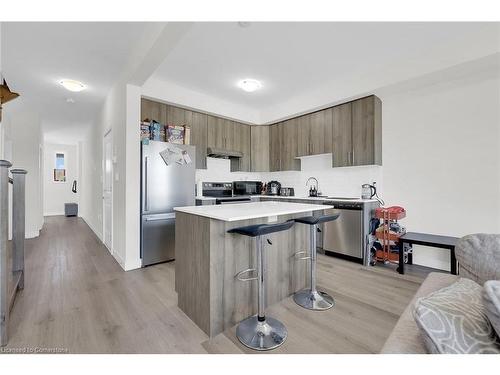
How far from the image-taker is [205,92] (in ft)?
13.0

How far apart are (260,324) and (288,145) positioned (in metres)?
3.43

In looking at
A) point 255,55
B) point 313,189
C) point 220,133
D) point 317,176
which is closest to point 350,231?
point 313,189

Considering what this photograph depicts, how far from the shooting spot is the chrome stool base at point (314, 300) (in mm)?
2096

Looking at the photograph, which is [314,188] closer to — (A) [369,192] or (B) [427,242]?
(A) [369,192]

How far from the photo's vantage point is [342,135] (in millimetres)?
3686

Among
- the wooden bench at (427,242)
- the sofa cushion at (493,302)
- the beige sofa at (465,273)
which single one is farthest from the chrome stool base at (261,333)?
the wooden bench at (427,242)

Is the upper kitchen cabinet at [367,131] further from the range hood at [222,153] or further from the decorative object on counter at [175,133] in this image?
the decorative object on counter at [175,133]

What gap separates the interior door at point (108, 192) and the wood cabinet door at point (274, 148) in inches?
115

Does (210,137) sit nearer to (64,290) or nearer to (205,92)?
(205,92)

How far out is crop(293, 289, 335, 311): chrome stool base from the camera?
210 centimetres

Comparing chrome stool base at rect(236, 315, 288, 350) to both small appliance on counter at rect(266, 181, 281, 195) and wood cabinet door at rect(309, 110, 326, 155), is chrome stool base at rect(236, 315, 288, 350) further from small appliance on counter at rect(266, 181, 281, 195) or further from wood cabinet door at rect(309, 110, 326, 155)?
small appliance on counter at rect(266, 181, 281, 195)

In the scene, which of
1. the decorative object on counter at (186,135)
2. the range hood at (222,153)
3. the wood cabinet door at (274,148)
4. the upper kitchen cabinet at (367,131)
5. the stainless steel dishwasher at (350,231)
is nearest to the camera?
the stainless steel dishwasher at (350,231)

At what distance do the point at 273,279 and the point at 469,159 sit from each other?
281 cm
